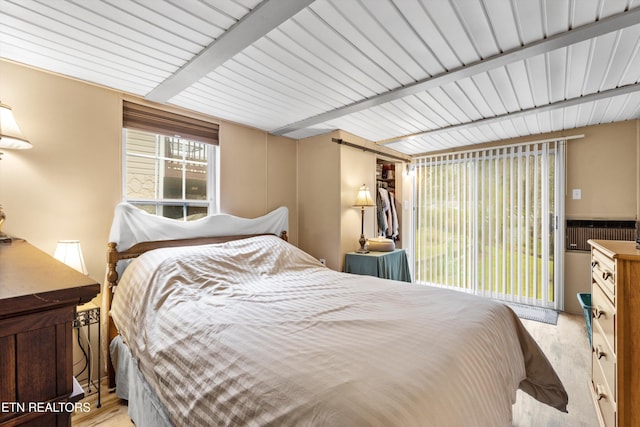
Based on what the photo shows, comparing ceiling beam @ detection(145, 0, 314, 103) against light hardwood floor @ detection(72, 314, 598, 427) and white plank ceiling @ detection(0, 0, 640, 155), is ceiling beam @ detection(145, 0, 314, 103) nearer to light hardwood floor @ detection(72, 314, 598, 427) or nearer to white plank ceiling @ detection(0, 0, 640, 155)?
white plank ceiling @ detection(0, 0, 640, 155)

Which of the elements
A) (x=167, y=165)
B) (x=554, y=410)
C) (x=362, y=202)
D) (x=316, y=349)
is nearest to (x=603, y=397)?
(x=554, y=410)

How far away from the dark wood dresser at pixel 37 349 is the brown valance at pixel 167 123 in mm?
2181

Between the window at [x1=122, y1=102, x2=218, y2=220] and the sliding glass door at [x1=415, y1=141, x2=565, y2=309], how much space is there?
331 cm

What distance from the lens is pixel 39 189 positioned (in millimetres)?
1956

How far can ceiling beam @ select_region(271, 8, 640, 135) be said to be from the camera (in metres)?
1.43

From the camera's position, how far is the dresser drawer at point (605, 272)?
4.28ft

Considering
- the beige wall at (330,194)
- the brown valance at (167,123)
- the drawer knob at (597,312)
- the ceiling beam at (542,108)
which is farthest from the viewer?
the beige wall at (330,194)

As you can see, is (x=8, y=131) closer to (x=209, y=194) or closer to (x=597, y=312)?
(x=209, y=194)

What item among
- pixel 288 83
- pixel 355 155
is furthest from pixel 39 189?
pixel 355 155

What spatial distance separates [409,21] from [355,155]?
7.29 feet

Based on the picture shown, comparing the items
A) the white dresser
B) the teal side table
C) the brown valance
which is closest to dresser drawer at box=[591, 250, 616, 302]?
the white dresser

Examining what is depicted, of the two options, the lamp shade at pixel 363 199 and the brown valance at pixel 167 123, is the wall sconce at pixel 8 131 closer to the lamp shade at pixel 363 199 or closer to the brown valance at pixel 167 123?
the brown valance at pixel 167 123

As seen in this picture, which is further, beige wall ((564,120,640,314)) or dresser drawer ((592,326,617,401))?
beige wall ((564,120,640,314))

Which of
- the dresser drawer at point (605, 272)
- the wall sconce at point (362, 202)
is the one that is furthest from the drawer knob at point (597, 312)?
the wall sconce at point (362, 202)
